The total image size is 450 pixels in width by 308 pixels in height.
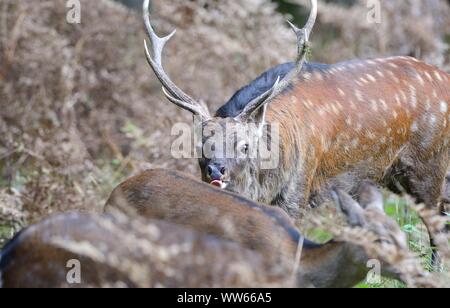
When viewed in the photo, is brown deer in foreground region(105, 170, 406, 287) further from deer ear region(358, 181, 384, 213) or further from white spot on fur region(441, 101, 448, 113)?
white spot on fur region(441, 101, 448, 113)

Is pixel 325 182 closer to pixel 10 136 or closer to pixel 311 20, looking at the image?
pixel 311 20

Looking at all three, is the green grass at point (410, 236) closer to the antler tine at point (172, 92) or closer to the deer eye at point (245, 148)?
the deer eye at point (245, 148)

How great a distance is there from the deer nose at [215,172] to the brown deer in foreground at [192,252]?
147 centimetres

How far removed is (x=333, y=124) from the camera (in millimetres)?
7527

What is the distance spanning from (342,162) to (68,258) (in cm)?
348

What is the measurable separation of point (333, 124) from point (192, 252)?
3274 mm

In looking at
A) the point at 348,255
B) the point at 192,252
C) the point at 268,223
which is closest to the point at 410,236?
the point at 268,223

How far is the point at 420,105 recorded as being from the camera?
308 inches

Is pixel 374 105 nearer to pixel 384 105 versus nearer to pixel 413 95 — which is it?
pixel 384 105

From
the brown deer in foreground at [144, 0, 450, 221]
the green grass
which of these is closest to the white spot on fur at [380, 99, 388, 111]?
the brown deer in foreground at [144, 0, 450, 221]

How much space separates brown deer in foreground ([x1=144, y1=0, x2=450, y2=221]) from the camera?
709cm

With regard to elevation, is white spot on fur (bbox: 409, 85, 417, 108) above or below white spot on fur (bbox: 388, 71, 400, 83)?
below

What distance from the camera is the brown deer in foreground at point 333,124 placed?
279 inches

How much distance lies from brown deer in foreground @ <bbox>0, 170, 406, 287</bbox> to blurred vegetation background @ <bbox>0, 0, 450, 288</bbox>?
3.61 m
